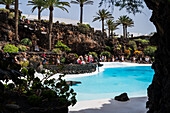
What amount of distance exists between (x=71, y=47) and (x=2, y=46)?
12684 millimetres

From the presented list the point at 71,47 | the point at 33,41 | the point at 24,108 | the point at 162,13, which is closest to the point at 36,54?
the point at 33,41

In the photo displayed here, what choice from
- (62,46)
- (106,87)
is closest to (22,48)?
(62,46)

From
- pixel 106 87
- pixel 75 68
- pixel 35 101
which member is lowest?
pixel 106 87

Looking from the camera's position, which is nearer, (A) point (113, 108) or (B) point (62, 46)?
(A) point (113, 108)

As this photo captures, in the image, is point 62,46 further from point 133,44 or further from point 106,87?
point 133,44

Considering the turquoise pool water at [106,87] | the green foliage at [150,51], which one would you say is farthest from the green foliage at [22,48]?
the green foliage at [150,51]

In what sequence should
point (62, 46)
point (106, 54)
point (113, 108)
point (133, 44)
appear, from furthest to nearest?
point (133, 44) < point (106, 54) < point (62, 46) < point (113, 108)

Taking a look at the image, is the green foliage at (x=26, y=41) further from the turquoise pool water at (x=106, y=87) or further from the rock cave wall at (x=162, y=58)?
the rock cave wall at (x=162, y=58)

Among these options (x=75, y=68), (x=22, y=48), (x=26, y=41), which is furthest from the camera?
(x=26, y=41)

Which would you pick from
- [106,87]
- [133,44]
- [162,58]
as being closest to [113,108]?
[162,58]

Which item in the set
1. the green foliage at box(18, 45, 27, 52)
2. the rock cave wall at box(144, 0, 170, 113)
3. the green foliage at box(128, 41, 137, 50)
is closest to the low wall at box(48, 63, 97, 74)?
the green foliage at box(18, 45, 27, 52)

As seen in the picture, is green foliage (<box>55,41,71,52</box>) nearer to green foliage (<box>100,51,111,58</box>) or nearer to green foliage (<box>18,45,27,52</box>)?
green foliage (<box>18,45,27,52</box>)

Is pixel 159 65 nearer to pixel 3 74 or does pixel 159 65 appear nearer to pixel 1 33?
pixel 3 74

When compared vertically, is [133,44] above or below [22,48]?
above
